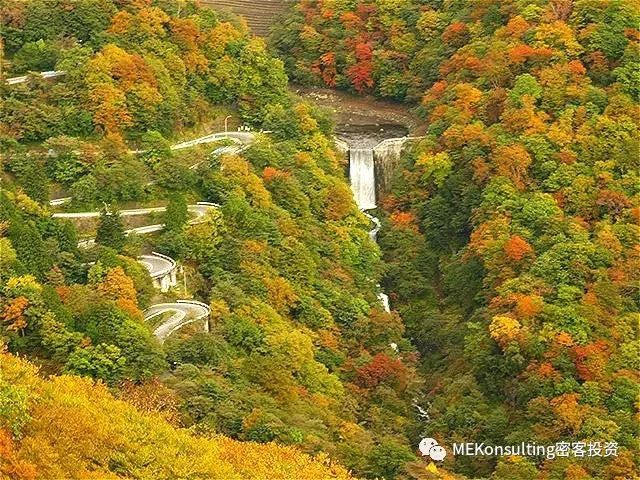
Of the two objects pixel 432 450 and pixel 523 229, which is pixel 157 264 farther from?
pixel 523 229

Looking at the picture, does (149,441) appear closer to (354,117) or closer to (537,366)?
(537,366)

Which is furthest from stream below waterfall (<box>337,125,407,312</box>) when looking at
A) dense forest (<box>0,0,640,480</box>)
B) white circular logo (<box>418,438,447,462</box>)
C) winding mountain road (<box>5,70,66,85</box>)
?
winding mountain road (<box>5,70,66,85</box>)

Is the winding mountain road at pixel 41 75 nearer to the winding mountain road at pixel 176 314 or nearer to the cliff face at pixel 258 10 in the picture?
the winding mountain road at pixel 176 314

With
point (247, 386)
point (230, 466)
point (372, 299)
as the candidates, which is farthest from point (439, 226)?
point (230, 466)

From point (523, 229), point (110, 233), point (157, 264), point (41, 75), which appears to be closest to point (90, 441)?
point (110, 233)

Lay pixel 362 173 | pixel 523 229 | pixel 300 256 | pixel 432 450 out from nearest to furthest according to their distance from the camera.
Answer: pixel 432 450
pixel 300 256
pixel 523 229
pixel 362 173

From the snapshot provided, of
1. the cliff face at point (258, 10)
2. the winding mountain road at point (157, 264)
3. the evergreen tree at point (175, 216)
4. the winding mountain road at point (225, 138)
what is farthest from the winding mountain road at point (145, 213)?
the cliff face at point (258, 10)
